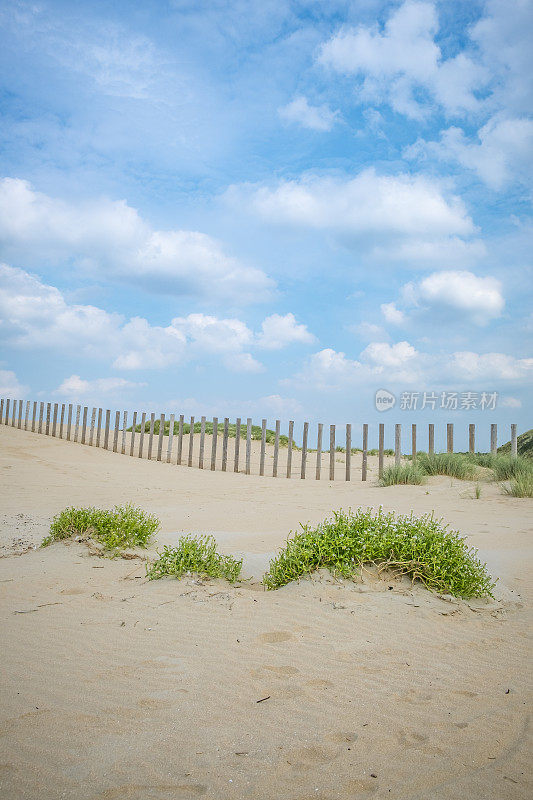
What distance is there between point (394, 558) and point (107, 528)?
3.21m

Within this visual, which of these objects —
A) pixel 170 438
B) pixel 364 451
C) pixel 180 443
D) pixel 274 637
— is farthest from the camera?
pixel 170 438

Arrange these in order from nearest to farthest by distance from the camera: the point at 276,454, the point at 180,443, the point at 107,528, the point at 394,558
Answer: the point at 394,558, the point at 107,528, the point at 276,454, the point at 180,443

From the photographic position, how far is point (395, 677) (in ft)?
9.97

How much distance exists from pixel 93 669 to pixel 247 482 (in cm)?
1062

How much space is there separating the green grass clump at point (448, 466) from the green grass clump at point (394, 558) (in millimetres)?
9352

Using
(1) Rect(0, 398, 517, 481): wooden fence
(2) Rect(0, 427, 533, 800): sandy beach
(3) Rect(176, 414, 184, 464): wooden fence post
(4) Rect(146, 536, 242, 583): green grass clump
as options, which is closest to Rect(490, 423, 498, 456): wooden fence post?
(1) Rect(0, 398, 517, 481): wooden fence

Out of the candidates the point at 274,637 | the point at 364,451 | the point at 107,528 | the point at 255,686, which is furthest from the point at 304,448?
the point at 255,686

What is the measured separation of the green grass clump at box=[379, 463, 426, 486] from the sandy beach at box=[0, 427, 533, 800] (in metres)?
6.79

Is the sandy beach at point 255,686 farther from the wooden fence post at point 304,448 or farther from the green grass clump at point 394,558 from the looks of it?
the wooden fence post at point 304,448

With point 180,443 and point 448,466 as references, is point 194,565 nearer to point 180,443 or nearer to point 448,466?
point 448,466

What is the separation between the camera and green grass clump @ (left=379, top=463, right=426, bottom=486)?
Answer: 12516 mm

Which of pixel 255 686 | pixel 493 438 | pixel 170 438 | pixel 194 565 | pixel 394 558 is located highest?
pixel 493 438

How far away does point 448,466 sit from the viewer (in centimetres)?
1368

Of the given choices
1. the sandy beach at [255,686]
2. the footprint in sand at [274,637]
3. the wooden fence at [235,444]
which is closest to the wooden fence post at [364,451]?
the wooden fence at [235,444]
